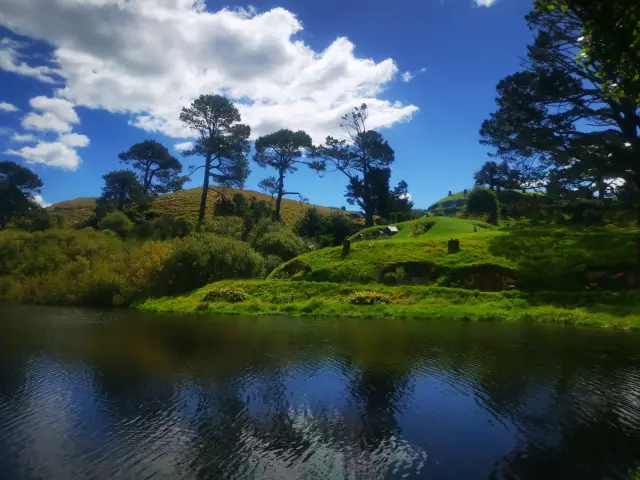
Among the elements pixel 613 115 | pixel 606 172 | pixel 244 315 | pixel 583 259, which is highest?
pixel 613 115

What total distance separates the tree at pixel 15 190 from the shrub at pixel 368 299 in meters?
69.1

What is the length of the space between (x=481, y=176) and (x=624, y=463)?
107 m

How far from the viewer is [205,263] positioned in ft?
138

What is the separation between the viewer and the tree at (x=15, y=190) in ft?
249

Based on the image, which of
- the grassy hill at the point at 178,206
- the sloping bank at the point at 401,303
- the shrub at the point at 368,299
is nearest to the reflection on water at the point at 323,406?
the sloping bank at the point at 401,303

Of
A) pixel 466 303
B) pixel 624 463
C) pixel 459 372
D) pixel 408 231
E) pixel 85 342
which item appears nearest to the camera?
pixel 624 463

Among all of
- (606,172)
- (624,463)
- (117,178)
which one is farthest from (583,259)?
(117,178)

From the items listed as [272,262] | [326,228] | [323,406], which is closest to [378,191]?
[326,228]

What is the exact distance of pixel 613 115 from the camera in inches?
1375

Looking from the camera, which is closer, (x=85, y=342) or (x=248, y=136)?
(x=85, y=342)

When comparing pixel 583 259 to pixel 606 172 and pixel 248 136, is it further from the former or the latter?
pixel 248 136

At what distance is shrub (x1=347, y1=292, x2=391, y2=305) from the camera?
32969 millimetres

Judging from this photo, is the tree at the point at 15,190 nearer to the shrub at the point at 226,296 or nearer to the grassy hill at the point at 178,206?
the grassy hill at the point at 178,206

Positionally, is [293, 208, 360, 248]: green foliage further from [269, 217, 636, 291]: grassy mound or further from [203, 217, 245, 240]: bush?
[269, 217, 636, 291]: grassy mound
